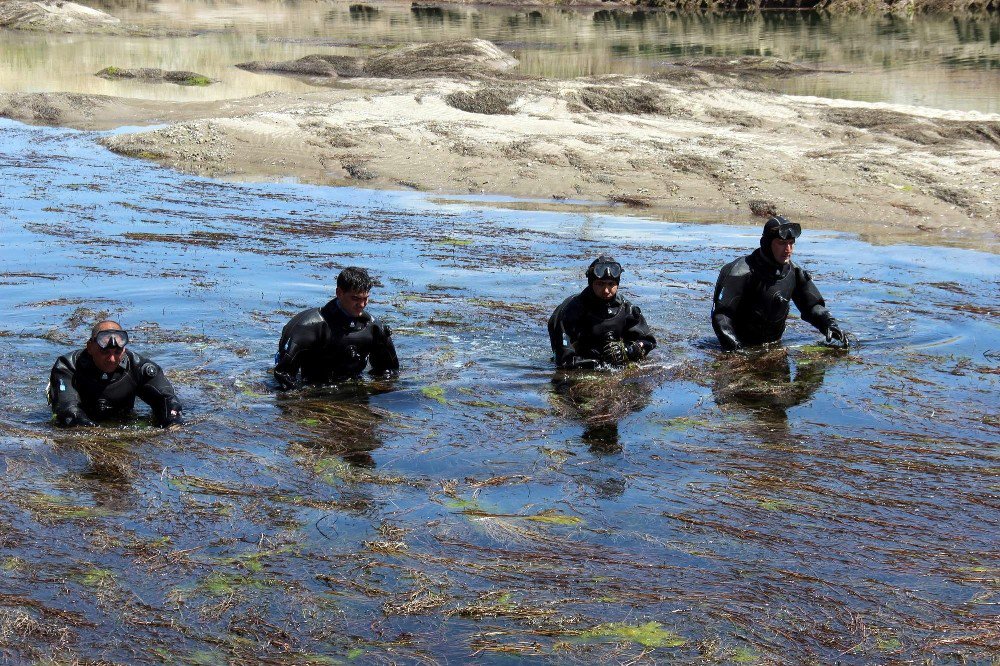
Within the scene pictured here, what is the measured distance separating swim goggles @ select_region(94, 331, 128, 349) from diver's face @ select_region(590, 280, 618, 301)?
3.90 meters

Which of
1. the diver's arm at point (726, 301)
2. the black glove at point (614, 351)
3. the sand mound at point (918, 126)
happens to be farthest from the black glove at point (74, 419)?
the sand mound at point (918, 126)

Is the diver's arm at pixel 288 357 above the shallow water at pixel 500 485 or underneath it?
above

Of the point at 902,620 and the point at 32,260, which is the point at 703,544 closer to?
the point at 902,620

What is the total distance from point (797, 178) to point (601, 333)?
10.8 meters

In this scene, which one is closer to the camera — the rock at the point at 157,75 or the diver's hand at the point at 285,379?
the diver's hand at the point at 285,379

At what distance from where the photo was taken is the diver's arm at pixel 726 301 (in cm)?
1083

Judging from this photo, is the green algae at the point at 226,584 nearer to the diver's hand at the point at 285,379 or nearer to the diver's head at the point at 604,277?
the diver's hand at the point at 285,379

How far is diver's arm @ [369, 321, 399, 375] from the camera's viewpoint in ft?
32.4

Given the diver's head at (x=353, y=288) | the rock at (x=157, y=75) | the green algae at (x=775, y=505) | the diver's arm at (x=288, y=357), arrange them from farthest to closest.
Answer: the rock at (x=157, y=75), the diver's arm at (x=288, y=357), the diver's head at (x=353, y=288), the green algae at (x=775, y=505)

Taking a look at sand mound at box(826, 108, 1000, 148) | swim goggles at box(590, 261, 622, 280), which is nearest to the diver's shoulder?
swim goggles at box(590, 261, 622, 280)

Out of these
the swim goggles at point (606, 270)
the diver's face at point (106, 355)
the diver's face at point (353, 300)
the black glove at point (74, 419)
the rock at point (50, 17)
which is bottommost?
the black glove at point (74, 419)

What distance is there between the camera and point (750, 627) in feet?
19.2

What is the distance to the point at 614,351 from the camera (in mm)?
10391

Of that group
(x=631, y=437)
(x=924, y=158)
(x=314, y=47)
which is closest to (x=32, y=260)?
(x=631, y=437)
